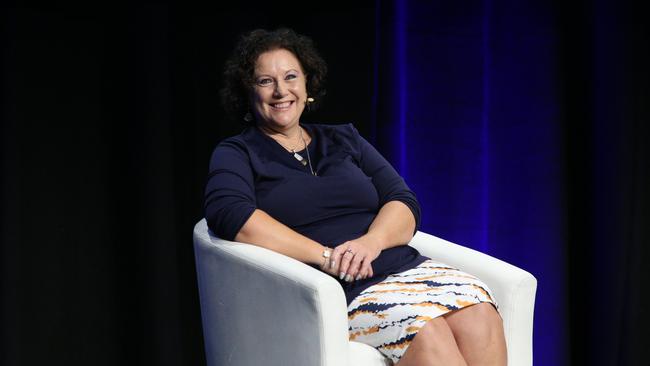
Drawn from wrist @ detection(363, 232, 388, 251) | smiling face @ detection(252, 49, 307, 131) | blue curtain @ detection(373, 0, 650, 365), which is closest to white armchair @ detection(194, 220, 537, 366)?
wrist @ detection(363, 232, 388, 251)

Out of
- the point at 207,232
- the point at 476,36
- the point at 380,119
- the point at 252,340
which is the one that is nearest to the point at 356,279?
the point at 252,340

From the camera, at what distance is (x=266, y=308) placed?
1994 millimetres

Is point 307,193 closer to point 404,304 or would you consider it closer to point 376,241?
point 376,241

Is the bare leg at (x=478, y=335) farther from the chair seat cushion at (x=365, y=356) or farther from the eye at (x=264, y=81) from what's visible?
the eye at (x=264, y=81)

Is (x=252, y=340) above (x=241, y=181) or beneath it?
beneath

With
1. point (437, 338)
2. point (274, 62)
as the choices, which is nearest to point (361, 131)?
point (274, 62)

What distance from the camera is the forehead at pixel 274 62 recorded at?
2.35 meters

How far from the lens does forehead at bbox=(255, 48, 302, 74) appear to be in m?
2.35

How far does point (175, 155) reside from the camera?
278cm

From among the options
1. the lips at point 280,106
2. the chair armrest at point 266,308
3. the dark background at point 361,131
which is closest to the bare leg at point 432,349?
the chair armrest at point 266,308

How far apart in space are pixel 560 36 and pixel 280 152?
1190 millimetres

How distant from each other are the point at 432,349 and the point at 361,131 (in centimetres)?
122

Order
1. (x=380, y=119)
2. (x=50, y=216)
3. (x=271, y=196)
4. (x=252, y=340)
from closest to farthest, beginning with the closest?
1. (x=252, y=340)
2. (x=271, y=196)
3. (x=50, y=216)
4. (x=380, y=119)

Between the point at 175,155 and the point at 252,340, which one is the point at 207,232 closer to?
the point at 252,340
